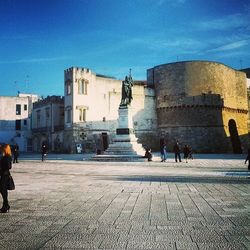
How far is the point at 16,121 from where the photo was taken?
50000 millimetres

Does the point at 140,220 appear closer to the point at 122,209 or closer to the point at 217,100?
the point at 122,209

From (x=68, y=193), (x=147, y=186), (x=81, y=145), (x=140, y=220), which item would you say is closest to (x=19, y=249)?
(x=140, y=220)

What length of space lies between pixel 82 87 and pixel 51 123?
277 inches

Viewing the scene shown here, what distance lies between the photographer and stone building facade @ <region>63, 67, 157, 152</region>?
121 feet

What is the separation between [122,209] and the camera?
639 cm

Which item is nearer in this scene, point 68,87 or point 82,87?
point 82,87

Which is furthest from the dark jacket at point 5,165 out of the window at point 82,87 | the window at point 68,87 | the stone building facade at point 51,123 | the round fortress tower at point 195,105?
the round fortress tower at point 195,105

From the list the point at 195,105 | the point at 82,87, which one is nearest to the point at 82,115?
the point at 82,87

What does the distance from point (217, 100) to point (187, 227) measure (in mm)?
39406

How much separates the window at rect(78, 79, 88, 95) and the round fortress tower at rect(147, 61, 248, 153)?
442 inches

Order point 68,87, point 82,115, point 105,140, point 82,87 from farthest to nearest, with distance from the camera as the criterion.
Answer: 1. point 105,140
2. point 68,87
3. point 82,87
4. point 82,115

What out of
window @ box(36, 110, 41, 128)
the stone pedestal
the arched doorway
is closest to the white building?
window @ box(36, 110, 41, 128)

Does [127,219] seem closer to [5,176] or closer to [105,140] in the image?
[5,176]

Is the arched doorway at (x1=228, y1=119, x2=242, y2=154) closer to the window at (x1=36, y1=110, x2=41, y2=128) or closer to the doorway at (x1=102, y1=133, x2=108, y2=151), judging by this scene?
the doorway at (x1=102, y1=133, x2=108, y2=151)
